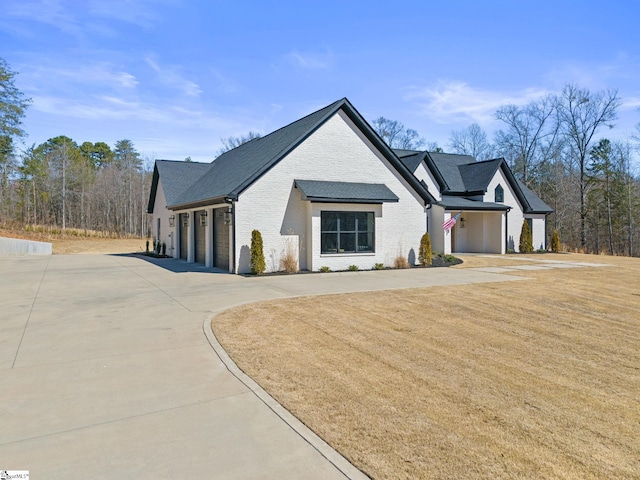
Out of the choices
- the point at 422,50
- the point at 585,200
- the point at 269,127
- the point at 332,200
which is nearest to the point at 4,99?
the point at 269,127

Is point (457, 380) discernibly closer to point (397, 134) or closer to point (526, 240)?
point (526, 240)

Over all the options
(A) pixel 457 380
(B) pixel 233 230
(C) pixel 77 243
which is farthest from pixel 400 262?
(C) pixel 77 243

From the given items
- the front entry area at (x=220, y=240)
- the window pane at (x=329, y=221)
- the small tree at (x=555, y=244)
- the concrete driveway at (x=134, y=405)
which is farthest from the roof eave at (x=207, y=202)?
Answer: the small tree at (x=555, y=244)

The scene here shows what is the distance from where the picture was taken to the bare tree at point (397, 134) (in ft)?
164

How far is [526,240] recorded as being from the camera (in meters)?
27.1

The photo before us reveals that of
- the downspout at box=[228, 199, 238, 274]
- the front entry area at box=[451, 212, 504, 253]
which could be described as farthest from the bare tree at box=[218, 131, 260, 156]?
the downspout at box=[228, 199, 238, 274]

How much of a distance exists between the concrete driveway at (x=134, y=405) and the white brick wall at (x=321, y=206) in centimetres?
681

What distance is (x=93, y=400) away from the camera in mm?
4238

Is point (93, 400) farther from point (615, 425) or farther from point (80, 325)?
point (615, 425)

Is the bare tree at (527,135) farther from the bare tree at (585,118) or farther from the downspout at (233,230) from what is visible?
the downspout at (233,230)

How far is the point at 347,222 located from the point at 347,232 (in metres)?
0.41

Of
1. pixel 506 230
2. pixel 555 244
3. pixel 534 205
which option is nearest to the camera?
pixel 506 230

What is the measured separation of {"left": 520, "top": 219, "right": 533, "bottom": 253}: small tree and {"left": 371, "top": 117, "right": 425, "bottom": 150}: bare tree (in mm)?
25115

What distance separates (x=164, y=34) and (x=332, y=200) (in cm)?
798
